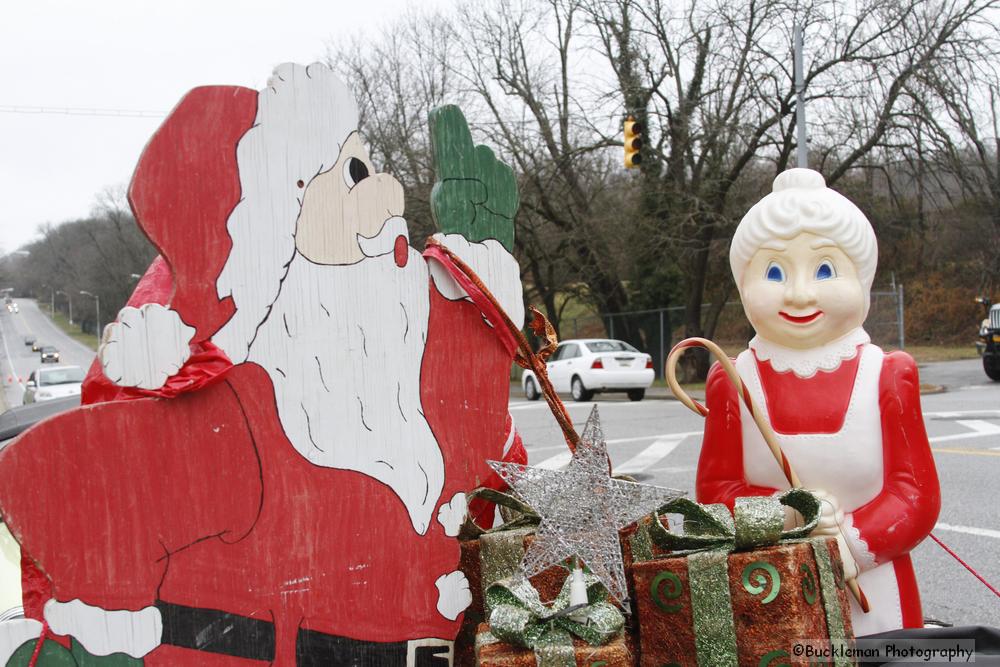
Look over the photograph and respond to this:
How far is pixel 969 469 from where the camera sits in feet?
23.7

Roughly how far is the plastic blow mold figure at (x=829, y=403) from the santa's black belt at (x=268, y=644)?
0.88 metres

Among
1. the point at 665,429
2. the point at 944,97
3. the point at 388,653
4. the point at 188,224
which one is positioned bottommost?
the point at 665,429

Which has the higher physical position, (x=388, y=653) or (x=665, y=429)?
(x=388, y=653)

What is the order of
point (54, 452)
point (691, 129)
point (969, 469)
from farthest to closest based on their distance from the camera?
1. point (691, 129)
2. point (969, 469)
3. point (54, 452)

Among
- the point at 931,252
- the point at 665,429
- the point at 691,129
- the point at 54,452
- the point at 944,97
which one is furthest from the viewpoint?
the point at 931,252

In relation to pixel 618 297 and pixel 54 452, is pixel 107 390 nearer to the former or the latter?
pixel 54 452

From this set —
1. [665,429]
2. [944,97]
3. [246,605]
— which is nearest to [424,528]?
[246,605]

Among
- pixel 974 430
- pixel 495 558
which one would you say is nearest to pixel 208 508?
pixel 495 558

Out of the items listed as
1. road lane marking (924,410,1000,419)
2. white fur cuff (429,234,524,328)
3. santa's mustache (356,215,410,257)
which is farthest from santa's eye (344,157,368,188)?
road lane marking (924,410,1000,419)

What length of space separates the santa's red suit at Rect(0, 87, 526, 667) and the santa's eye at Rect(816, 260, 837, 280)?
1114 millimetres

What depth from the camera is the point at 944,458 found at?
7773mm

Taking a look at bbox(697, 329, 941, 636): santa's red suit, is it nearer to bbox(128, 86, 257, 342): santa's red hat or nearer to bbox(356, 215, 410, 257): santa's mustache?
bbox(356, 215, 410, 257): santa's mustache

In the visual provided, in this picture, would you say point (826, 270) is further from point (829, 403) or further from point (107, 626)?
point (107, 626)

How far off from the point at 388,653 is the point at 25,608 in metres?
0.84
